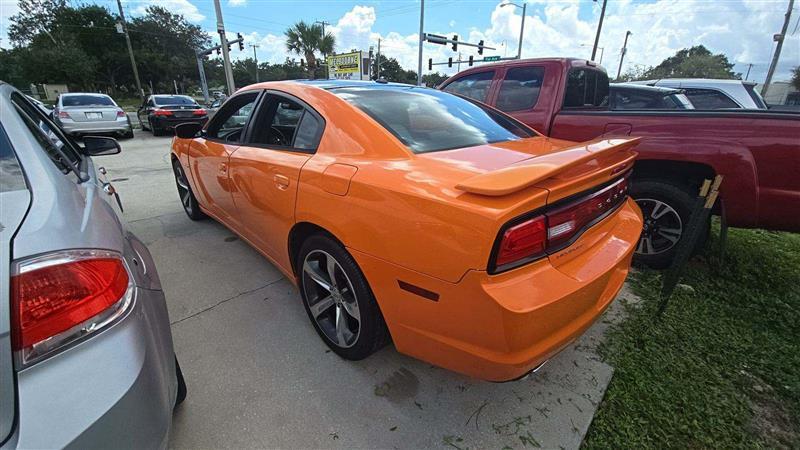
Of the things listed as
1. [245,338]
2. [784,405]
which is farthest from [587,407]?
[245,338]

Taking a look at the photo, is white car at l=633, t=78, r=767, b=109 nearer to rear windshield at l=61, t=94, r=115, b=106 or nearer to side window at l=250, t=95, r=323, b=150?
side window at l=250, t=95, r=323, b=150

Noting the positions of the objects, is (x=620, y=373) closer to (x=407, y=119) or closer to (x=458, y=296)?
(x=458, y=296)

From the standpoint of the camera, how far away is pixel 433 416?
1822mm

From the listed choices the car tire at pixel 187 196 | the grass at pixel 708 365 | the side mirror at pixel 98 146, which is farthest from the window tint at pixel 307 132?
the car tire at pixel 187 196

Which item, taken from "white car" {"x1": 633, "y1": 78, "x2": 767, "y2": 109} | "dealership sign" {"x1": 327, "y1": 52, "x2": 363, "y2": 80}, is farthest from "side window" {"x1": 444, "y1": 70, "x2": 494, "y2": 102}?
"dealership sign" {"x1": 327, "y1": 52, "x2": 363, "y2": 80}

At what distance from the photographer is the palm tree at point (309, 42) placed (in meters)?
35.3

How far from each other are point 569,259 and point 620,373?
1.03 m

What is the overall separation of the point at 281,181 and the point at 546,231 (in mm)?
1545

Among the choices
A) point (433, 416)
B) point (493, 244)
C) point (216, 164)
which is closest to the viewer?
point (493, 244)

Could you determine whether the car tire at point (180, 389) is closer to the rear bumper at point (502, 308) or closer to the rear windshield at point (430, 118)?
the rear bumper at point (502, 308)

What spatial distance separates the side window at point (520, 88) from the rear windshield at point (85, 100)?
12050mm

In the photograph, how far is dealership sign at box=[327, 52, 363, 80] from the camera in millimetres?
31953

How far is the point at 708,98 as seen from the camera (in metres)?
6.57

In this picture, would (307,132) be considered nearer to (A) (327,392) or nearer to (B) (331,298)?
(B) (331,298)
